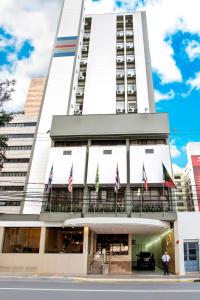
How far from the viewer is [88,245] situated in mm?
24688

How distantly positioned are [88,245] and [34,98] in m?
81.2

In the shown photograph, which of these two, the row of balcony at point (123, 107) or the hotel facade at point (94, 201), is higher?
the row of balcony at point (123, 107)

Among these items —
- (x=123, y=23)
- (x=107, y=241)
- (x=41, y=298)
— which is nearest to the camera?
(x=41, y=298)

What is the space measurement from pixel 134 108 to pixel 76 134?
13746 mm

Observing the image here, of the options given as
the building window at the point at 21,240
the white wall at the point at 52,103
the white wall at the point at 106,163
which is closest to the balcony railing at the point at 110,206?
the white wall at the point at 106,163

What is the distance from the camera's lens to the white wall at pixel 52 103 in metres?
30.9

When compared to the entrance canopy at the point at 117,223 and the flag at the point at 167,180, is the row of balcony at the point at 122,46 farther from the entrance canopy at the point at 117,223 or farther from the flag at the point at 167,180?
the entrance canopy at the point at 117,223

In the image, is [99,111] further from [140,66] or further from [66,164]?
[66,164]

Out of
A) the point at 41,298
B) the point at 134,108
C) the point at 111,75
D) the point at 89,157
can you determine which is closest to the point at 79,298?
the point at 41,298

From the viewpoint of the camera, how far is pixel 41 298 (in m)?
9.12

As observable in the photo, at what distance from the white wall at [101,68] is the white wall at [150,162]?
12190 mm

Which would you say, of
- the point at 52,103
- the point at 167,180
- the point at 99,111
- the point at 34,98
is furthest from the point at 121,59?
the point at 34,98

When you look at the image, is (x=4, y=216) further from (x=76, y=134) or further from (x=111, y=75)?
(x=111, y=75)

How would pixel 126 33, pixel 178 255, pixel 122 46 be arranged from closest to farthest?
pixel 178 255, pixel 122 46, pixel 126 33
